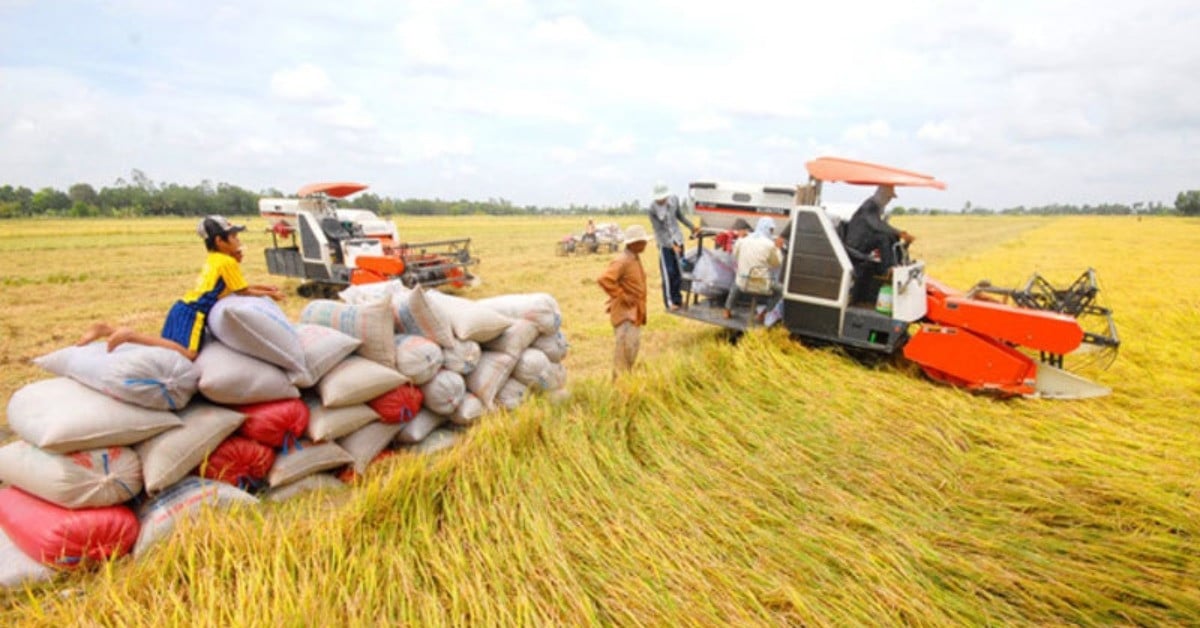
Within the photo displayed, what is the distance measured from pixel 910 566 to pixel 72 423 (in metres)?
3.42

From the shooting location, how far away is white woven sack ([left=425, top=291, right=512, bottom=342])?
3502mm

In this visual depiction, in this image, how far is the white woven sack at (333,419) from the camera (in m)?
2.83

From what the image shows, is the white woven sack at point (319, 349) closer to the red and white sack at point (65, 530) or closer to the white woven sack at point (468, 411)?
the white woven sack at point (468, 411)

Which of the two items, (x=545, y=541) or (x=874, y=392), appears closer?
(x=545, y=541)

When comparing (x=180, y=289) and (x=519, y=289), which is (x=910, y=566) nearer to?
(x=519, y=289)

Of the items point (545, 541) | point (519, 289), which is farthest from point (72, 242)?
point (545, 541)

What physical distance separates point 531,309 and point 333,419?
159 centimetres

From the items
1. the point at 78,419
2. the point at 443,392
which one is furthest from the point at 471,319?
the point at 78,419

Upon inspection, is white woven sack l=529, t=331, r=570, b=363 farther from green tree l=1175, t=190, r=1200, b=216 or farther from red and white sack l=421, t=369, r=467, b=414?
green tree l=1175, t=190, r=1200, b=216

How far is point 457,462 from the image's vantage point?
250 cm

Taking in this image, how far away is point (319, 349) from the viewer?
2.93 m

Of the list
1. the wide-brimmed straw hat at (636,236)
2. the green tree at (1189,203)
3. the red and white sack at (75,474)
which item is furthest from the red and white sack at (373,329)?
the green tree at (1189,203)

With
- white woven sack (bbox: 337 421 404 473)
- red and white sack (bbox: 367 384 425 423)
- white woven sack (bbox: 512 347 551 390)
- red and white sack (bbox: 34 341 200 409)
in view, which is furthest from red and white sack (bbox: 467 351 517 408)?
red and white sack (bbox: 34 341 200 409)

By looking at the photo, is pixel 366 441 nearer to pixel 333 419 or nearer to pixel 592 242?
pixel 333 419
